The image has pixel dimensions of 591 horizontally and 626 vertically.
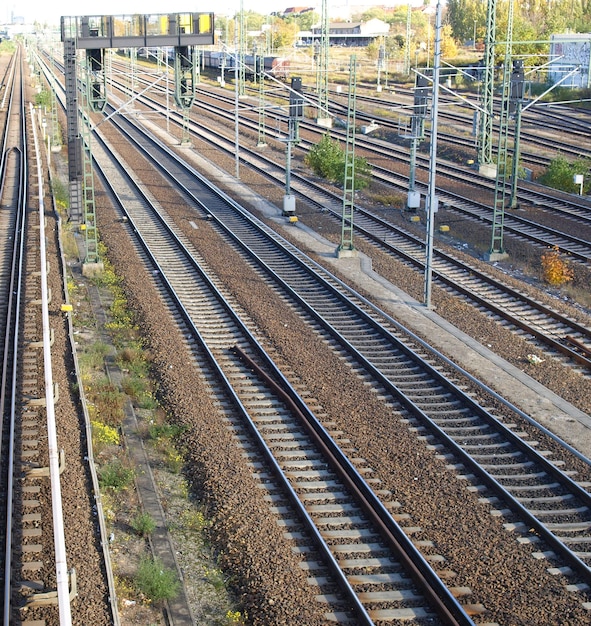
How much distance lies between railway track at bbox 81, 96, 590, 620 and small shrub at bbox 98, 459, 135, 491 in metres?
3.93

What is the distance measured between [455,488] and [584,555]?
1920 millimetres

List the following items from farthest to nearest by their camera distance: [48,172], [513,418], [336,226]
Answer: [48,172]
[336,226]
[513,418]

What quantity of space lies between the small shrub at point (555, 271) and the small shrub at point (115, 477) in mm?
13628

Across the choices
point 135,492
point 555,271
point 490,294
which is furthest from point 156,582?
point 555,271

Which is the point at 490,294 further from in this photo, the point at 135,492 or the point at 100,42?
the point at 135,492

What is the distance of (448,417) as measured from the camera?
1431 centimetres

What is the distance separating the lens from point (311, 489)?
38.9 feet

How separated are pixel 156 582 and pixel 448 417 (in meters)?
6.07

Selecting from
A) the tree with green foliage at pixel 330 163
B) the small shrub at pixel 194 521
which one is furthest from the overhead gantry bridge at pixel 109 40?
the small shrub at pixel 194 521

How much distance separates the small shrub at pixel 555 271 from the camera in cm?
2275

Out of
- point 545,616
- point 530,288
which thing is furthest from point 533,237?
point 545,616

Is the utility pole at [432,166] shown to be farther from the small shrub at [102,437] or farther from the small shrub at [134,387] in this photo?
the small shrub at [102,437]

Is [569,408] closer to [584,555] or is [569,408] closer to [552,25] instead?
[584,555]

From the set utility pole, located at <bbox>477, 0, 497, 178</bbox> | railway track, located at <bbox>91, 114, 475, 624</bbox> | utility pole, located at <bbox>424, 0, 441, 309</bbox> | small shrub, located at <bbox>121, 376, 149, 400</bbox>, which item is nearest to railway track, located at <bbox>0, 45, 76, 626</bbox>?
small shrub, located at <bbox>121, 376, 149, 400</bbox>
